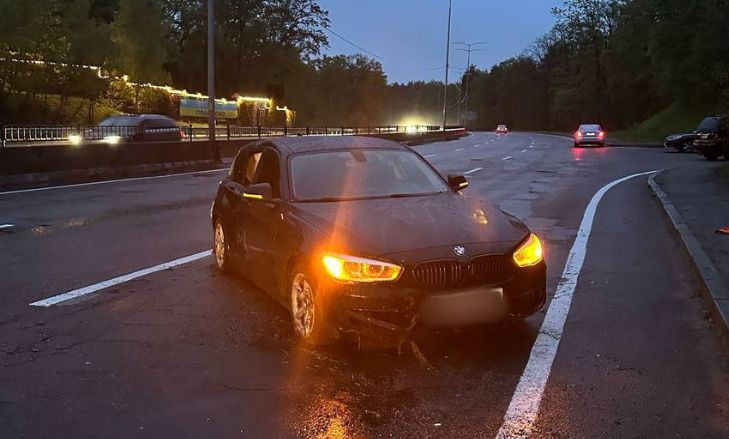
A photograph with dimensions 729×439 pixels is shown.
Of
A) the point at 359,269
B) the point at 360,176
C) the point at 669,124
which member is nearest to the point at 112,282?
the point at 360,176

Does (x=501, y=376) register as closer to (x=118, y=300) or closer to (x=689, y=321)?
(x=689, y=321)

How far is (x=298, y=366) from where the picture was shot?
495 cm

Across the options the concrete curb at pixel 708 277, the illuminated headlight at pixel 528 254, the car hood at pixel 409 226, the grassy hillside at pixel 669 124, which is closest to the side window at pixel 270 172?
the car hood at pixel 409 226

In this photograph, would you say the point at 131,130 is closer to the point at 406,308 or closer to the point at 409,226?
the point at 409,226

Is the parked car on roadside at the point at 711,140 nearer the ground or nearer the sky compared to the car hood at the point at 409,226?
nearer the sky

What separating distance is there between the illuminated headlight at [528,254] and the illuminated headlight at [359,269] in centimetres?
98

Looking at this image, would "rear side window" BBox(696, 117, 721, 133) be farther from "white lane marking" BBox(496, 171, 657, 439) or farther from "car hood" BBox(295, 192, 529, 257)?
"car hood" BBox(295, 192, 529, 257)

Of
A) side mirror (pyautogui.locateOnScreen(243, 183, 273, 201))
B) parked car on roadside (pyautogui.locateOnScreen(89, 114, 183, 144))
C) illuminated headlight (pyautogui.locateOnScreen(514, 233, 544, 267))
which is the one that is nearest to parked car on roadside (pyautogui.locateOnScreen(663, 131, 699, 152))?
parked car on roadside (pyautogui.locateOnScreen(89, 114, 183, 144))

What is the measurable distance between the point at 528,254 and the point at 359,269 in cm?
135

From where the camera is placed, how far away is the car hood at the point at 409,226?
197 inches

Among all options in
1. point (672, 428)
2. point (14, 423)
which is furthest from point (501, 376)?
point (14, 423)

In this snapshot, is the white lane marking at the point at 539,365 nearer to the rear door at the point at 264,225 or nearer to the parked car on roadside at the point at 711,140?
the rear door at the point at 264,225

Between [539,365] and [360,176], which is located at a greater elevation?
[360,176]

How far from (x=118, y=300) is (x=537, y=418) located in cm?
421
